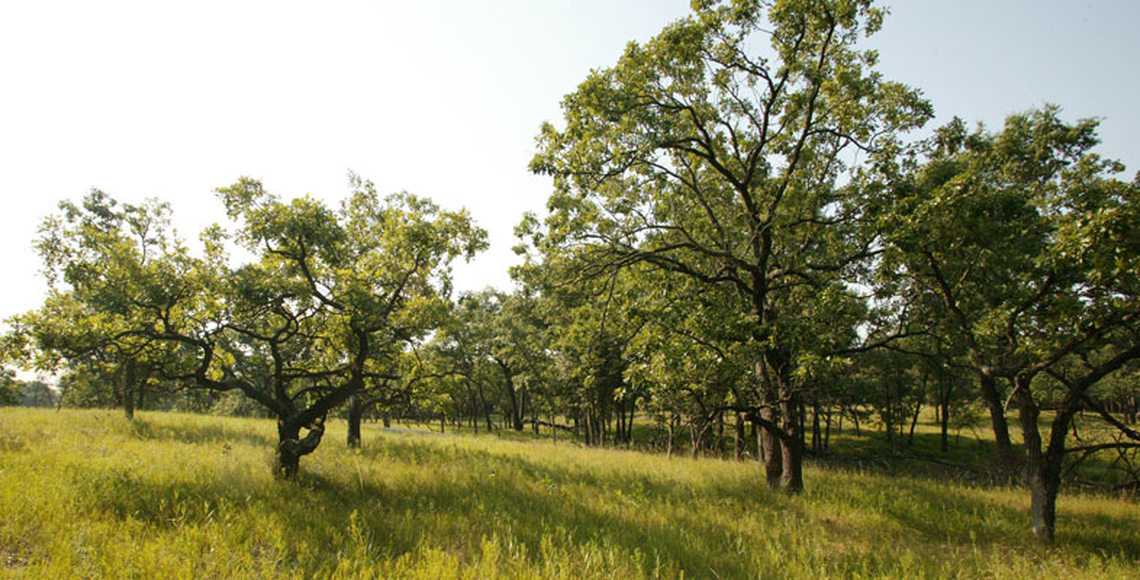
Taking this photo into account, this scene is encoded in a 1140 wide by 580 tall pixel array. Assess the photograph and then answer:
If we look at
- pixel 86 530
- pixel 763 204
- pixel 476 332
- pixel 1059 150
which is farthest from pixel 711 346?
pixel 476 332

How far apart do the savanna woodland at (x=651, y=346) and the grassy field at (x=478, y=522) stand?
71 millimetres

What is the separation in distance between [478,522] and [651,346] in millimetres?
5023

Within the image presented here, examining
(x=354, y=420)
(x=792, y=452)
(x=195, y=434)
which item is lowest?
(x=195, y=434)

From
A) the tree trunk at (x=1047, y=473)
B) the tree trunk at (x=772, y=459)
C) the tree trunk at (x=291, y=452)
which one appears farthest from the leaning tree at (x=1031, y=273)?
the tree trunk at (x=291, y=452)

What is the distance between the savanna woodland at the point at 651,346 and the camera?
6629mm

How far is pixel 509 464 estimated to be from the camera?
13.8 meters

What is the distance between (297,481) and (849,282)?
572 inches

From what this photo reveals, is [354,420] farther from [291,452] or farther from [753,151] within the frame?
[753,151]

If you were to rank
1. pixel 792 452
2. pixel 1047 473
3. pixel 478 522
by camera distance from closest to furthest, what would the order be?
pixel 478 522, pixel 1047 473, pixel 792 452

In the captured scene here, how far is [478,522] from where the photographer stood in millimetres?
7945

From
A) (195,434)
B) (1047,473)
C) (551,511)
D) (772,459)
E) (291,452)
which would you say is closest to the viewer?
(1047,473)

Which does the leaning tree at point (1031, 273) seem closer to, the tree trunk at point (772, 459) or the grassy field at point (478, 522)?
the grassy field at point (478, 522)

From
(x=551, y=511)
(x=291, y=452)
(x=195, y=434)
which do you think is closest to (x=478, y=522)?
(x=551, y=511)

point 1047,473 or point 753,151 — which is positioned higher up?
point 753,151
